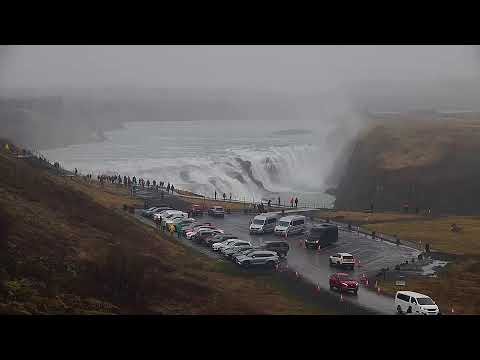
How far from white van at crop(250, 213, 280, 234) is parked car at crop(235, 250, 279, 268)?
7136mm

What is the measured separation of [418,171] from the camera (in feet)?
179

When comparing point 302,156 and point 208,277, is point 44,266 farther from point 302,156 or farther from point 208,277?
point 302,156

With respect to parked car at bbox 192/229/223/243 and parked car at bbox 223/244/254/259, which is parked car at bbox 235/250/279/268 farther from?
parked car at bbox 192/229/223/243

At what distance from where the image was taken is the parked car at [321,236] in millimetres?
31047

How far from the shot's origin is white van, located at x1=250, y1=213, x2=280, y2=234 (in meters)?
34.2

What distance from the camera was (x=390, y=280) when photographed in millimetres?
25531

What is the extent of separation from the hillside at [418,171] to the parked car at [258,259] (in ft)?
84.6

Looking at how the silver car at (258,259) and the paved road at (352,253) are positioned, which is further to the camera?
the silver car at (258,259)

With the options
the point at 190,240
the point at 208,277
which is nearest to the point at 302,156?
the point at 190,240

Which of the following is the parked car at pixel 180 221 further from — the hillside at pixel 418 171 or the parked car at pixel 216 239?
the hillside at pixel 418 171

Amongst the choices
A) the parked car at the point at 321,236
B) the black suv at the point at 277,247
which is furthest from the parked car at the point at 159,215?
the parked car at the point at 321,236

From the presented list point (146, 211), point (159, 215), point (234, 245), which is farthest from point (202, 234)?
point (146, 211)

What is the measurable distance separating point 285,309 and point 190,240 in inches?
458
